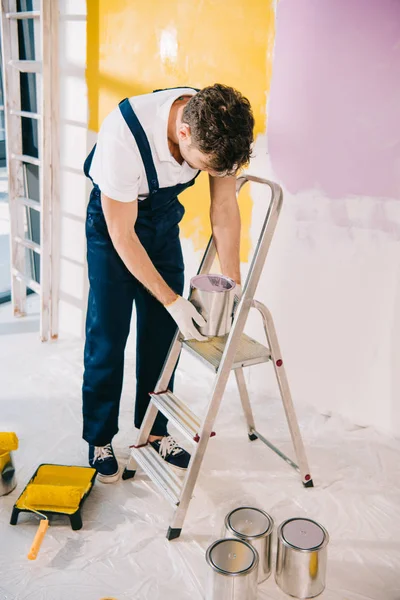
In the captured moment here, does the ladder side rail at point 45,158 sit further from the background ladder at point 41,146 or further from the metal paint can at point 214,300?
the metal paint can at point 214,300

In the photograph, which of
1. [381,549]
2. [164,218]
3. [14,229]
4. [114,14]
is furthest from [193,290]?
[14,229]

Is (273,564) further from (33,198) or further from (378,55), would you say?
(33,198)

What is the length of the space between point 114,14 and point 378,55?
3.90 feet

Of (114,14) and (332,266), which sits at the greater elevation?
(114,14)

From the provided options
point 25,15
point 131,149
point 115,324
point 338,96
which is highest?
point 25,15

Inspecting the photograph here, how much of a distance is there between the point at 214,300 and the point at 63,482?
0.83m

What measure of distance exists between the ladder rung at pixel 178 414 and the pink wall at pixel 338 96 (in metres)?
1.00

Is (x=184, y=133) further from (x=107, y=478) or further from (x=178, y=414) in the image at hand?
(x=107, y=478)

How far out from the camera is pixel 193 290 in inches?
74.6

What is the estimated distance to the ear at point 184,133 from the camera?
1.64 metres

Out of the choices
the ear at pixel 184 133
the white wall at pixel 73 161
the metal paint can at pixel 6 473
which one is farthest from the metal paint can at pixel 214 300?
the white wall at pixel 73 161

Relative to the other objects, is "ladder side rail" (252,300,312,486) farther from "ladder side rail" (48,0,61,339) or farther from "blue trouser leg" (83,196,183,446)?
"ladder side rail" (48,0,61,339)

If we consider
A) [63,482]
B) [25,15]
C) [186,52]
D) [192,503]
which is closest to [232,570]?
[192,503]

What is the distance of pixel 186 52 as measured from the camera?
8.21ft
